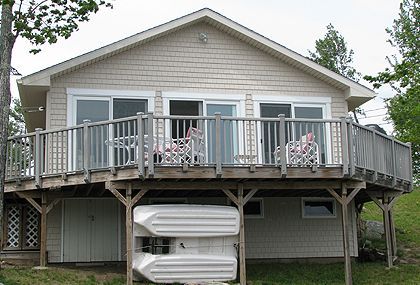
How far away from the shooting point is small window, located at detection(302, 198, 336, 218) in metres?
17.7

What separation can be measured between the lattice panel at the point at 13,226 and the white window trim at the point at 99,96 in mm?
2429

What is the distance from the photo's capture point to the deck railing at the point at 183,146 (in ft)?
44.0

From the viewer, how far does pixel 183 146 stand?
13.6m

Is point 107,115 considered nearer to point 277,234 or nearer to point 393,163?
point 277,234

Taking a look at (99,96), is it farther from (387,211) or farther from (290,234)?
(387,211)

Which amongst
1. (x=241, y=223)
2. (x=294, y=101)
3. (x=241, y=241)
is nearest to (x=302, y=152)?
(x=241, y=223)

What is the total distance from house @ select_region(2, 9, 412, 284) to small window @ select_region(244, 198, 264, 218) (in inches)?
1.5

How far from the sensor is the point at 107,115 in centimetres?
1638

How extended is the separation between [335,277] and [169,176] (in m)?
4.74

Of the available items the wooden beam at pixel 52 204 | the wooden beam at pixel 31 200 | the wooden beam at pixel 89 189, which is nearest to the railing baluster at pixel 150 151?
the wooden beam at pixel 89 189

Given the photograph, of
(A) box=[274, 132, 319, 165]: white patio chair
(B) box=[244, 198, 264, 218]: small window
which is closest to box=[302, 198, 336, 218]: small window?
(B) box=[244, 198, 264, 218]: small window

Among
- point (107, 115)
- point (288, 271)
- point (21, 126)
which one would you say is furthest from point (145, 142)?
point (21, 126)

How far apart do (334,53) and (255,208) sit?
29.3 metres

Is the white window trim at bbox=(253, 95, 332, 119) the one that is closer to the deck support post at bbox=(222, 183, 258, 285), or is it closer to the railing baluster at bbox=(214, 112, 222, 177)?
the deck support post at bbox=(222, 183, 258, 285)
